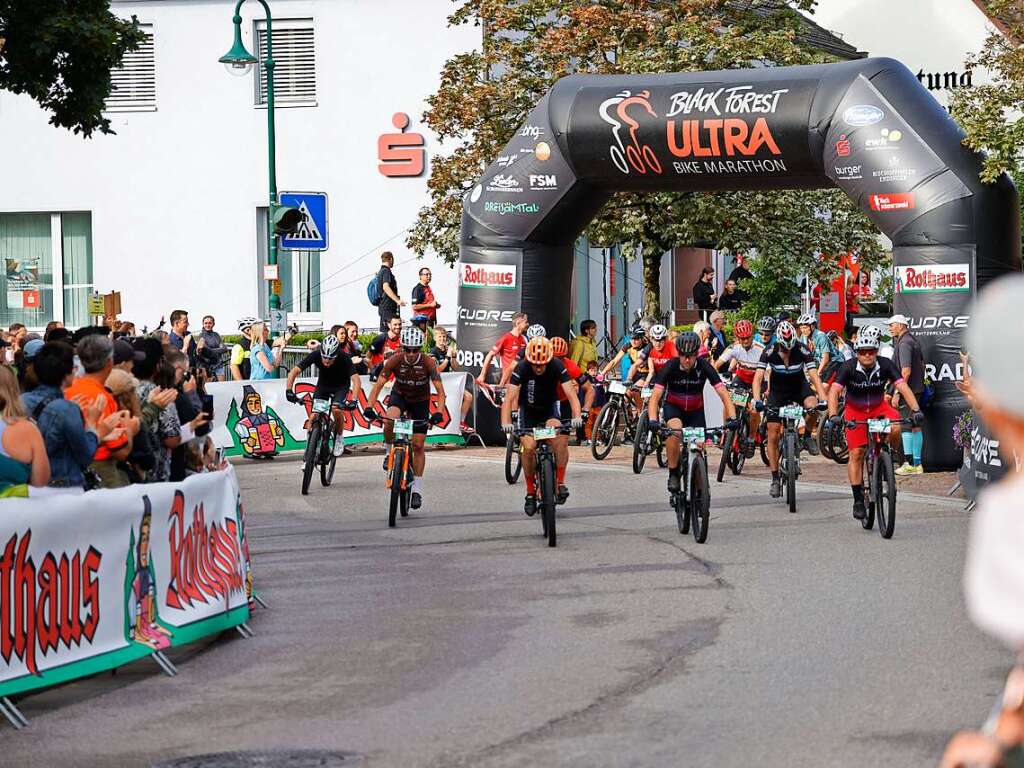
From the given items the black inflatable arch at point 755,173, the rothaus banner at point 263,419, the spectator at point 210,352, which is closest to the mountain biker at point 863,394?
the black inflatable arch at point 755,173

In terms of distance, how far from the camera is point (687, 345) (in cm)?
1516

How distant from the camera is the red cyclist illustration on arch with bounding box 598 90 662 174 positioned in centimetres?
2194

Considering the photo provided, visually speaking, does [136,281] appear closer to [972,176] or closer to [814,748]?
[972,176]

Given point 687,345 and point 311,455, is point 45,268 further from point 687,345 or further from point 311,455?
point 687,345

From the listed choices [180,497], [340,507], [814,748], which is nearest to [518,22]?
[340,507]

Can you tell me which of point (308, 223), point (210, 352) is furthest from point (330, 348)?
point (210, 352)

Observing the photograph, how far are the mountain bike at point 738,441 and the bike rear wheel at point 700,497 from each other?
5321 millimetres

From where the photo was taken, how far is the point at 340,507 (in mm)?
17078

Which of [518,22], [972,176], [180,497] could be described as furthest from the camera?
[518,22]

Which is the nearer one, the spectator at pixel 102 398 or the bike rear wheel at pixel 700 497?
the spectator at pixel 102 398

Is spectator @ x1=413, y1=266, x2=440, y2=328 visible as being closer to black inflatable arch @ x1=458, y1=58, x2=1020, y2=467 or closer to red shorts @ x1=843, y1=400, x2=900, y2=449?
black inflatable arch @ x1=458, y1=58, x2=1020, y2=467

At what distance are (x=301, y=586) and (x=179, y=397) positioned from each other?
157 centimetres

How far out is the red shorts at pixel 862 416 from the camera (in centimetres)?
1477

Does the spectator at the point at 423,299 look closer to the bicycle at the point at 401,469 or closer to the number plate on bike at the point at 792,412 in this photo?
the number plate on bike at the point at 792,412
